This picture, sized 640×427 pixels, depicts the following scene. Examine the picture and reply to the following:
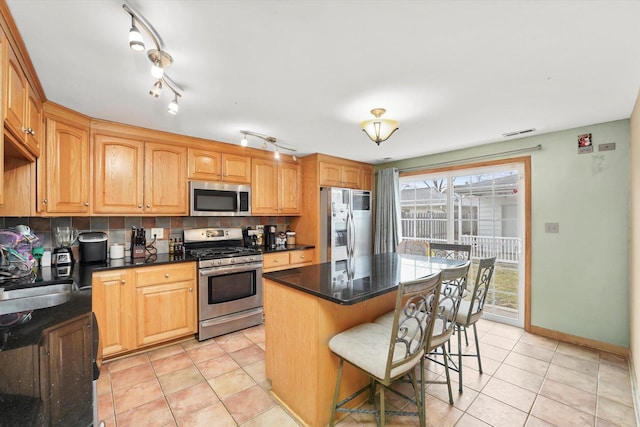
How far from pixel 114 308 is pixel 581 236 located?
182 inches

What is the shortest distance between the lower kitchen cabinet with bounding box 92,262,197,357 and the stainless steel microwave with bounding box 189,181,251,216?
2.31 feet

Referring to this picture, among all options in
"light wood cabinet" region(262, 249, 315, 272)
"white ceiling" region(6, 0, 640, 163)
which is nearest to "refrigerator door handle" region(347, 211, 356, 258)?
"light wood cabinet" region(262, 249, 315, 272)

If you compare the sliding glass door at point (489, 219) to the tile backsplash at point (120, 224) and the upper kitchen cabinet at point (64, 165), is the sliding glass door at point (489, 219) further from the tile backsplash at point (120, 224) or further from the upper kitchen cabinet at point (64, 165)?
the upper kitchen cabinet at point (64, 165)

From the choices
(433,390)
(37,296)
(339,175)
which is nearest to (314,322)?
(433,390)

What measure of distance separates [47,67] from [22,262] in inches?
56.2

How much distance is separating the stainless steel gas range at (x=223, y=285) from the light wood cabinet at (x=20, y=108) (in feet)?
5.27

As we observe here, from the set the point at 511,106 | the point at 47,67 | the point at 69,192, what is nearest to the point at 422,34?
the point at 511,106

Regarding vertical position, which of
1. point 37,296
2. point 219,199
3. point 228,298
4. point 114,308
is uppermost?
point 219,199

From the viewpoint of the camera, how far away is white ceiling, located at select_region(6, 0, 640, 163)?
126 cm

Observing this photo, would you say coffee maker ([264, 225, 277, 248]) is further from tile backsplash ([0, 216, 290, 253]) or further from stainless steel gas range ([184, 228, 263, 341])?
stainless steel gas range ([184, 228, 263, 341])

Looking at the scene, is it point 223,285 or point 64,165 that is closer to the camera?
point 64,165

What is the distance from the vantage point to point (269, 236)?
162 inches

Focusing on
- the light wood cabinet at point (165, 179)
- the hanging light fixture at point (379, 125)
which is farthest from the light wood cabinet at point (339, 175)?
→ the light wood cabinet at point (165, 179)

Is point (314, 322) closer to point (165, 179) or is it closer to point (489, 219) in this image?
point (165, 179)
